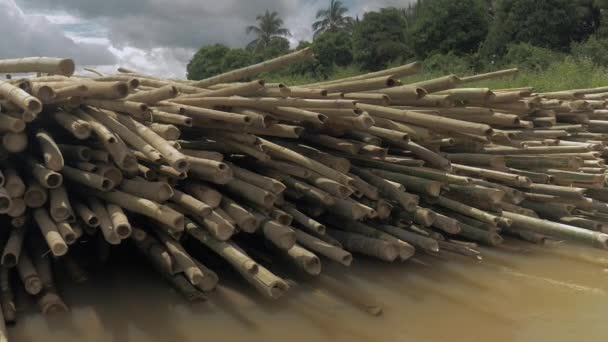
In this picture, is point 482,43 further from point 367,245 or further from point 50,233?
point 50,233

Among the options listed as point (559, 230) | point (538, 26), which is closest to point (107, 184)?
point (559, 230)

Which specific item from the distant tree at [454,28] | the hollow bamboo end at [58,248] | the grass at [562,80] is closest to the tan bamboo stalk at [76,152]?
the hollow bamboo end at [58,248]

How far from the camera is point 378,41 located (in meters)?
25.7

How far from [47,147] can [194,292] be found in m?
0.99

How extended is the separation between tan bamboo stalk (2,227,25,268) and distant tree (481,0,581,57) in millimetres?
19101

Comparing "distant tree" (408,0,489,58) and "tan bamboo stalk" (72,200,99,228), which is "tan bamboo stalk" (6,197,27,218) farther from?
"distant tree" (408,0,489,58)

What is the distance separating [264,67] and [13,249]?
1882mm

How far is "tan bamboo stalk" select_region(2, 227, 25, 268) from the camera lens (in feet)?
8.21

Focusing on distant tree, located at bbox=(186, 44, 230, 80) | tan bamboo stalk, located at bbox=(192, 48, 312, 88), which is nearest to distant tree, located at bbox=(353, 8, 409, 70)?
distant tree, located at bbox=(186, 44, 230, 80)

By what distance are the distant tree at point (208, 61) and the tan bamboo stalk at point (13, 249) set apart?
31.7 m

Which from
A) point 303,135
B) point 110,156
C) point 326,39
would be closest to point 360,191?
point 303,135

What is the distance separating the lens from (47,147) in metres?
2.59

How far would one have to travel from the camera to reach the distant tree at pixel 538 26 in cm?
1881

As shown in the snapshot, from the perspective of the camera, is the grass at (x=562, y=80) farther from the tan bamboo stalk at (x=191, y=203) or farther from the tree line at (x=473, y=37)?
the tan bamboo stalk at (x=191, y=203)
